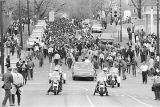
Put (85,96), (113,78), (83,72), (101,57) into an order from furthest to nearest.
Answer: (101,57) < (83,72) < (113,78) < (85,96)

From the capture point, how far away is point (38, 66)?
169 feet

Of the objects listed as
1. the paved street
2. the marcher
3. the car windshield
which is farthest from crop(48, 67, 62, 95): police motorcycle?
the car windshield

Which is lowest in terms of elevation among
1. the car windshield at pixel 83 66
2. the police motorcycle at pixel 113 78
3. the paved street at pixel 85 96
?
the paved street at pixel 85 96

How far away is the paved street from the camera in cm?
2703

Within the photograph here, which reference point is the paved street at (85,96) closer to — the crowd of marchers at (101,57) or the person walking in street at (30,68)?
the person walking in street at (30,68)

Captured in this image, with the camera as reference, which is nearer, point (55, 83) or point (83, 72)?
point (55, 83)

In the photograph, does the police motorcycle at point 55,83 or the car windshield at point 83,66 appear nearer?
the police motorcycle at point 55,83

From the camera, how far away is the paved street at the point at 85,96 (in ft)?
88.7

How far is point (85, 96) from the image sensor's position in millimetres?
30703

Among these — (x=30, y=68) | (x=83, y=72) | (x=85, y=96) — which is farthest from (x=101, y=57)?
(x=85, y=96)

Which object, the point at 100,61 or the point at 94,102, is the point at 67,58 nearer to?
the point at 100,61

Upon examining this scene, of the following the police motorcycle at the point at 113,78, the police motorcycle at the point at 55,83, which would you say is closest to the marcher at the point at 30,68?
the police motorcycle at the point at 113,78

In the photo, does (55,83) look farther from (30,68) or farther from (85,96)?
(30,68)

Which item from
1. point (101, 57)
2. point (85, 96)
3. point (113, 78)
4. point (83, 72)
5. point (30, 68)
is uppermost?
point (101, 57)
